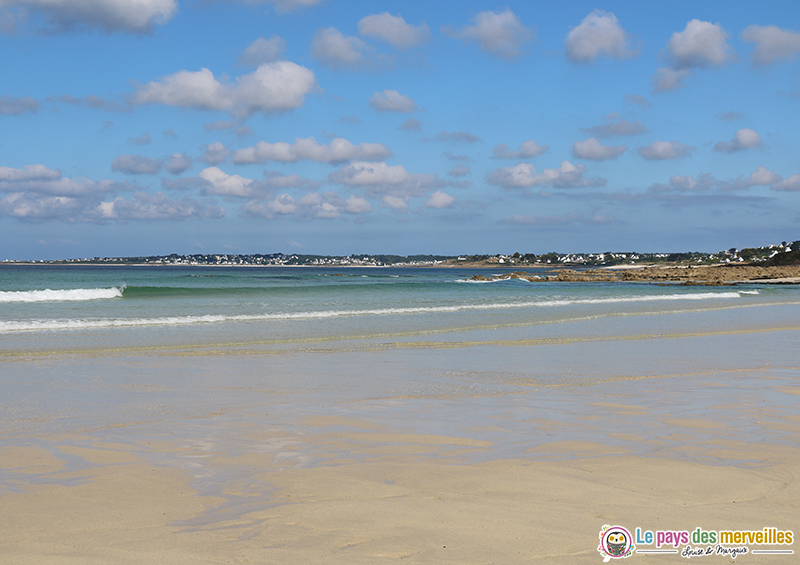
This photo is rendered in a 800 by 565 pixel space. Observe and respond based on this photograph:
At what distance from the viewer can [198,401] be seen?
8766mm

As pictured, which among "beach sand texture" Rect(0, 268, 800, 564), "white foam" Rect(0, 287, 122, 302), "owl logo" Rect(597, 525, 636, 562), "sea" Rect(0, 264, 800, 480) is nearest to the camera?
"owl logo" Rect(597, 525, 636, 562)

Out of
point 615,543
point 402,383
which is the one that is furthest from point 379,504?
point 402,383

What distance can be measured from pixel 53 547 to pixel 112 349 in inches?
473

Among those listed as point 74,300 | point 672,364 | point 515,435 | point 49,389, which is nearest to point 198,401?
point 49,389

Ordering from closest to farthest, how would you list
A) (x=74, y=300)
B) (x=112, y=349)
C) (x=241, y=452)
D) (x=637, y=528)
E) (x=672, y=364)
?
(x=637, y=528) < (x=241, y=452) < (x=672, y=364) < (x=112, y=349) < (x=74, y=300)

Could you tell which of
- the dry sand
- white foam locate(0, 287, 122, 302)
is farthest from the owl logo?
white foam locate(0, 287, 122, 302)

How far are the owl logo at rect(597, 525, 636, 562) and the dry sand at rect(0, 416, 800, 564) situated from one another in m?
0.06

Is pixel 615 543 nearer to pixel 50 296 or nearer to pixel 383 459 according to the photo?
pixel 383 459

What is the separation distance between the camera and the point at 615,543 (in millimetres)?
3863

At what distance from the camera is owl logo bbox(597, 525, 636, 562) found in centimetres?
374

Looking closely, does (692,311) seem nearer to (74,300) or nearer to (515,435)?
(515,435)

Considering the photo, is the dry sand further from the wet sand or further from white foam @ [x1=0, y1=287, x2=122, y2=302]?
white foam @ [x1=0, y1=287, x2=122, y2=302]

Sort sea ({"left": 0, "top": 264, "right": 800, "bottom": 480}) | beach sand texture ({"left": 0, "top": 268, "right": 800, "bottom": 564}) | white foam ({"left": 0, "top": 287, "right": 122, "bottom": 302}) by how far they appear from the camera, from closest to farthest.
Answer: beach sand texture ({"left": 0, "top": 268, "right": 800, "bottom": 564})
sea ({"left": 0, "top": 264, "right": 800, "bottom": 480})
white foam ({"left": 0, "top": 287, "right": 122, "bottom": 302})

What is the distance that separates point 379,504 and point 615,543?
164 centimetres
